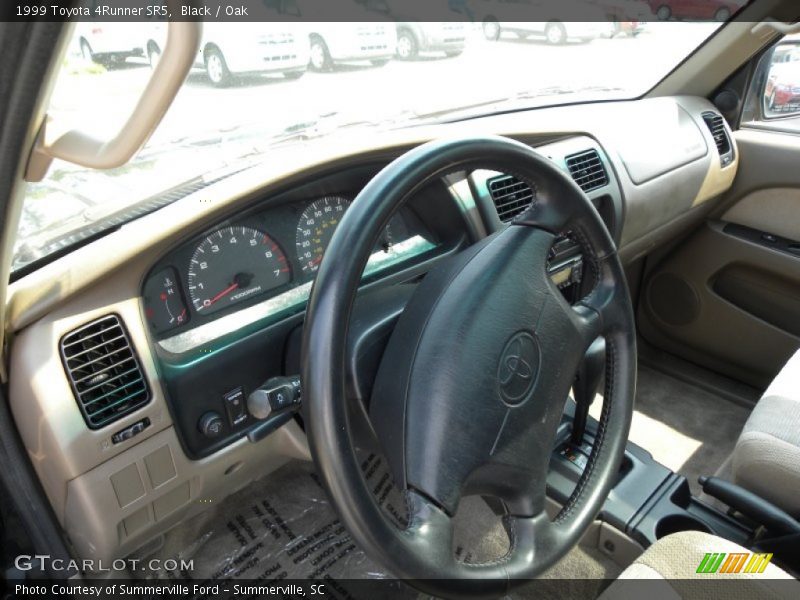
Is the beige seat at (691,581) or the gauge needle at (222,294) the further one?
the gauge needle at (222,294)

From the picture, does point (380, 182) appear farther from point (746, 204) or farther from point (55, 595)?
point (746, 204)

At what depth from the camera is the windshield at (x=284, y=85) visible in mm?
1145

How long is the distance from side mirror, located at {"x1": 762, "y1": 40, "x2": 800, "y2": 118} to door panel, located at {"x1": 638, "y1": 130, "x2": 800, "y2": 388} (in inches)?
5.9

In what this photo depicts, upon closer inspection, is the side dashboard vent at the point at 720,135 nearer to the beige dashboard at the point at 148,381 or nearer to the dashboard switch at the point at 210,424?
the beige dashboard at the point at 148,381

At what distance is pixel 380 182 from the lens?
93cm

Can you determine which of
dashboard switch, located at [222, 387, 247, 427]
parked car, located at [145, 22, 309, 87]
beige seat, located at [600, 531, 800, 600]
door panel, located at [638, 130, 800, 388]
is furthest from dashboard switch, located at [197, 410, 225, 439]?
door panel, located at [638, 130, 800, 388]

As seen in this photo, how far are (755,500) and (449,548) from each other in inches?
37.3

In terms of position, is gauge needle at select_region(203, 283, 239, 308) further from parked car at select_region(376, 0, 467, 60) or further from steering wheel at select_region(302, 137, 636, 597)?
parked car at select_region(376, 0, 467, 60)

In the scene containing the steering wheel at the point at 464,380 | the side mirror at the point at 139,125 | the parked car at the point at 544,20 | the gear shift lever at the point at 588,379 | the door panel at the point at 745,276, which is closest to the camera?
the side mirror at the point at 139,125

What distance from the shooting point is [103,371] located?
1212 mm

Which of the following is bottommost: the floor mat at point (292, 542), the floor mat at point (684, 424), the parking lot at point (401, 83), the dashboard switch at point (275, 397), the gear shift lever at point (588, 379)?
the floor mat at point (684, 424)

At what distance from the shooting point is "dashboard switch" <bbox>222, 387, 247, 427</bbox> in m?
1.41

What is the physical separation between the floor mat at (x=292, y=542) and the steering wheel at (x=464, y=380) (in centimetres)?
69

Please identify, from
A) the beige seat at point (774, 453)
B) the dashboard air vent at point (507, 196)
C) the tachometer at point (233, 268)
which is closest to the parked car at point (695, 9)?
the dashboard air vent at point (507, 196)
